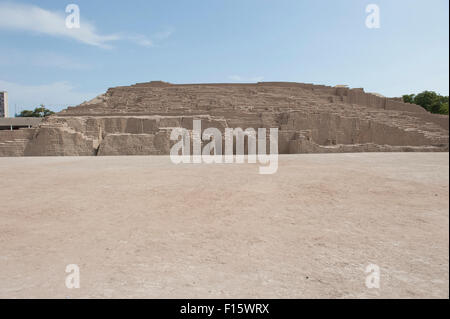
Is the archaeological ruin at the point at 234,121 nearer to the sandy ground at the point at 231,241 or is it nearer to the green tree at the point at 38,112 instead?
the sandy ground at the point at 231,241

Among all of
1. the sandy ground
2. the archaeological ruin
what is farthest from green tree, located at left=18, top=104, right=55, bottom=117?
the sandy ground

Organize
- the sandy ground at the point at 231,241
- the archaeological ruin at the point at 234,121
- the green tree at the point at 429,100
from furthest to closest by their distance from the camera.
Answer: the green tree at the point at 429,100 → the archaeological ruin at the point at 234,121 → the sandy ground at the point at 231,241

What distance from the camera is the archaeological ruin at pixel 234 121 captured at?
1622 cm

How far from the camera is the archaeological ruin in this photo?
16.2 meters

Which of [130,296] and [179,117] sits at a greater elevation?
[179,117]

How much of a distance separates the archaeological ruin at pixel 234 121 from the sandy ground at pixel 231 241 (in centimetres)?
934

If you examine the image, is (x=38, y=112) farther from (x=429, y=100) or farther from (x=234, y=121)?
(x=429, y=100)

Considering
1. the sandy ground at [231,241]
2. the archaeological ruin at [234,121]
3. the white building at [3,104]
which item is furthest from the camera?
the white building at [3,104]

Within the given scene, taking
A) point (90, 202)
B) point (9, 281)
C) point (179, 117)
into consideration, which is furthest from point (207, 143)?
point (9, 281)

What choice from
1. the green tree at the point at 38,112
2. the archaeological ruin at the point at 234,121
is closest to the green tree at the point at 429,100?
the archaeological ruin at the point at 234,121

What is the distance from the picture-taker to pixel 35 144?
643 inches

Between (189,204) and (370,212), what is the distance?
2507mm

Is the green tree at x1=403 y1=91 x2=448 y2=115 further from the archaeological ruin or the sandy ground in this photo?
Result: the sandy ground
